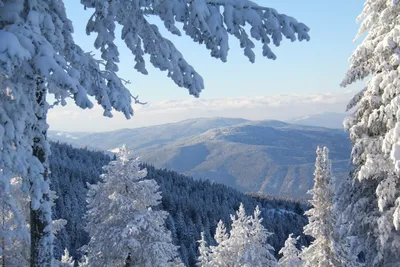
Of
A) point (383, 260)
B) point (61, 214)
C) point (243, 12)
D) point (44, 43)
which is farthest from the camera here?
point (61, 214)

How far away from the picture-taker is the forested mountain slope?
250 feet

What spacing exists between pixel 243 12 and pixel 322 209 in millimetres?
16439

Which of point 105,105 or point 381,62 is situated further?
point 381,62

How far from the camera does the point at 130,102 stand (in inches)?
229

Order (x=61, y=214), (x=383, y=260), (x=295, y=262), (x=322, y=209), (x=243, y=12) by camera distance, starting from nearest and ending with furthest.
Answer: (x=243, y=12) → (x=383, y=260) → (x=322, y=209) → (x=295, y=262) → (x=61, y=214)

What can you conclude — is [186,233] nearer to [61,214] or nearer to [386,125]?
[61,214]

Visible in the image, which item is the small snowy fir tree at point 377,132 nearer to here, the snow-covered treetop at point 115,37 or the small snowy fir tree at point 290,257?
the snow-covered treetop at point 115,37

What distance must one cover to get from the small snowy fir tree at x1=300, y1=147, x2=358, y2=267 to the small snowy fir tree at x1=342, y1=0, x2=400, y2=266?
748 centimetres

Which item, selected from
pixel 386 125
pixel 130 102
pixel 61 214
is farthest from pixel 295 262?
pixel 61 214

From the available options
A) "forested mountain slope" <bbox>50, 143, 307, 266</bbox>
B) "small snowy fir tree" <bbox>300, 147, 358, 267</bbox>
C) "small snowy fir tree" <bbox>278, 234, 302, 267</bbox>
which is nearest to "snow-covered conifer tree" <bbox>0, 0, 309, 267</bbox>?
"small snowy fir tree" <bbox>300, 147, 358, 267</bbox>

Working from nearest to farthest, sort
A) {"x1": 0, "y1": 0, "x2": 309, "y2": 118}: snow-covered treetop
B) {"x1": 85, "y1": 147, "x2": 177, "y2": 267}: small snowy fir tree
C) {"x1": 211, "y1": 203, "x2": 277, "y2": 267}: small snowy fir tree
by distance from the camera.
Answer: {"x1": 0, "y1": 0, "x2": 309, "y2": 118}: snow-covered treetop < {"x1": 85, "y1": 147, "x2": 177, "y2": 267}: small snowy fir tree < {"x1": 211, "y1": 203, "x2": 277, "y2": 267}: small snowy fir tree

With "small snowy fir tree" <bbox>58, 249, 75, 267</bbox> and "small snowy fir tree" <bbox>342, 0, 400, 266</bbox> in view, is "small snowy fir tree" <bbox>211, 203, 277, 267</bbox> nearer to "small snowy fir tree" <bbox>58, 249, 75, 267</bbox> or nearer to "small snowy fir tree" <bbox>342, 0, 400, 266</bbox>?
"small snowy fir tree" <bbox>58, 249, 75, 267</bbox>

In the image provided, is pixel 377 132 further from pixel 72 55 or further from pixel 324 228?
pixel 324 228

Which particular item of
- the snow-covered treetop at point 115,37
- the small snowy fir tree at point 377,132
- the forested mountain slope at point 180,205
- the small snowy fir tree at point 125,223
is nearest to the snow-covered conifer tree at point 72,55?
the snow-covered treetop at point 115,37
